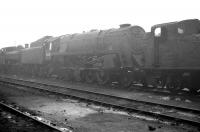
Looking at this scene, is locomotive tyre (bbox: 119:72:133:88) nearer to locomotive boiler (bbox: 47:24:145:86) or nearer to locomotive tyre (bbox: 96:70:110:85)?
locomotive boiler (bbox: 47:24:145:86)

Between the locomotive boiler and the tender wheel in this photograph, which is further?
the tender wheel

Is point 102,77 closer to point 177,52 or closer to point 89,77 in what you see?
point 89,77

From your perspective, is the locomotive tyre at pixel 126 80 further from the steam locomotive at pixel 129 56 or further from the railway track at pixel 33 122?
the railway track at pixel 33 122

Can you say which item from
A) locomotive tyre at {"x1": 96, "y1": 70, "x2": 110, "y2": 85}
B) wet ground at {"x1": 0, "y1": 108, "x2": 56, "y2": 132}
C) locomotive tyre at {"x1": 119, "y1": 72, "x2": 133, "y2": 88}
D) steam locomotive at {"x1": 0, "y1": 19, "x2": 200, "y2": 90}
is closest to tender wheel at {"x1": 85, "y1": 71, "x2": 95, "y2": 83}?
steam locomotive at {"x1": 0, "y1": 19, "x2": 200, "y2": 90}

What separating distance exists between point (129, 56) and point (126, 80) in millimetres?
1389

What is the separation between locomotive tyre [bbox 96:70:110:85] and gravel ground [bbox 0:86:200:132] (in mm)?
5416

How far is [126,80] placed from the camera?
50.4ft

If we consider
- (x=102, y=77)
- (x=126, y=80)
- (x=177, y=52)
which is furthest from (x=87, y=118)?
(x=102, y=77)

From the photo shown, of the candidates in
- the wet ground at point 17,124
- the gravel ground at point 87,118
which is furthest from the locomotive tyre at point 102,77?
the wet ground at point 17,124

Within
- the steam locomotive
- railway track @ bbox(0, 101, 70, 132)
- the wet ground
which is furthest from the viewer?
the steam locomotive

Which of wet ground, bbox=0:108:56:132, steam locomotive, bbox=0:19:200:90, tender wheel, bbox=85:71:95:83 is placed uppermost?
steam locomotive, bbox=0:19:200:90

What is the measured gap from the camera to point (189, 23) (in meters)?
12.0

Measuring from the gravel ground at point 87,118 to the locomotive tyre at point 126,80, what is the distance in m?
4.75

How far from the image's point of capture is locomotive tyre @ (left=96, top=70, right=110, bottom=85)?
16.4 meters
